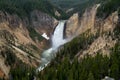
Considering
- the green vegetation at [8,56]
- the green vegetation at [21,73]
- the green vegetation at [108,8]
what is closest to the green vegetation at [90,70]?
the green vegetation at [21,73]

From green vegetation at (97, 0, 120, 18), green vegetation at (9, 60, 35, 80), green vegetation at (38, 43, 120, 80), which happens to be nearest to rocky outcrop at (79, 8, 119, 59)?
green vegetation at (97, 0, 120, 18)

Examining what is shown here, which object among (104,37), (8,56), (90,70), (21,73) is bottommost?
(90,70)

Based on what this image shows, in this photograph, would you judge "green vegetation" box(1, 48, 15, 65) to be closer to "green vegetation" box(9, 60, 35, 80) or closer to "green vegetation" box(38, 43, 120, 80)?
"green vegetation" box(9, 60, 35, 80)

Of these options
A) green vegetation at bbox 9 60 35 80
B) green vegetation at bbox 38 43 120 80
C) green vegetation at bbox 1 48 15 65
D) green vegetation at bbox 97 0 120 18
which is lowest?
green vegetation at bbox 38 43 120 80

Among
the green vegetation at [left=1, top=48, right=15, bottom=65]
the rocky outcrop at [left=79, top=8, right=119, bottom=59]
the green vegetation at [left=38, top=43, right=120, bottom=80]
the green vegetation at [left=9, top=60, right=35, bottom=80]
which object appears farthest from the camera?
the green vegetation at [left=1, top=48, right=15, bottom=65]

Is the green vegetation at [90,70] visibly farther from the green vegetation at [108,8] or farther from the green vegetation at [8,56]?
the green vegetation at [108,8]

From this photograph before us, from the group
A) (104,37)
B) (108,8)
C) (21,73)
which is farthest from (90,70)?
(108,8)

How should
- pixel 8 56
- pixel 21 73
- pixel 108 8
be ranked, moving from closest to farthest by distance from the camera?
pixel 21 73, pixel 8 56, pixel 108 8

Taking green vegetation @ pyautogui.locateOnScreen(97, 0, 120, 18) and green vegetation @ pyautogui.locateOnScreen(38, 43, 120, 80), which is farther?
green vegetation @ pyautogui.locateOnScreen(97, 0, 120, 18)

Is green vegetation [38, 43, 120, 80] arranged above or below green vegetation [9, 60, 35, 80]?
below

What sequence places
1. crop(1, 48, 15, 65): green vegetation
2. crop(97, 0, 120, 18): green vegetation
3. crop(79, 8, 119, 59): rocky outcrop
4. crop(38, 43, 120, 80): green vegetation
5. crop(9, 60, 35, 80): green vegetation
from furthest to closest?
crop(97, 0, 120, 18): green vegetation → crop(1, 48, 15, 65): green vegetation → crop(79, 8, 119, 59): rocky outcrop → crop(9, 60, 35, 80): green vegetation → crop(38, 43, 120, 80): green vegetation

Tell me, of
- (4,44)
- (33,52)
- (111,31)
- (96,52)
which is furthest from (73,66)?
(33,52)

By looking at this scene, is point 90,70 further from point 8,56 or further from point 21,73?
point 8,56

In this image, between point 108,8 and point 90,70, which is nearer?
point 90,70
